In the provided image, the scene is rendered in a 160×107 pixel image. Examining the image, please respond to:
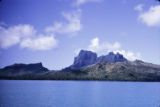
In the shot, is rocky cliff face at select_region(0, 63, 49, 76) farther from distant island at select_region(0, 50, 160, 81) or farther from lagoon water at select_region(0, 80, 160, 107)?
lagoon water at select_region(0, 80, 160, 107)

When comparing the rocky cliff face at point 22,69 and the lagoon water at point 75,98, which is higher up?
the rocky cliff face at point 22,69

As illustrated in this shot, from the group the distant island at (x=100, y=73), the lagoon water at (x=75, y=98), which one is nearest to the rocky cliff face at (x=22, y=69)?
the distant island at (x=100, y=73)

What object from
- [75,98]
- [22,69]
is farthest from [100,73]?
[75,98]

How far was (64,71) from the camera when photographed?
171125 millimetres

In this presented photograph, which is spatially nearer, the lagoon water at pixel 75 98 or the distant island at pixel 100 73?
the lagoon water at pixel 75 98

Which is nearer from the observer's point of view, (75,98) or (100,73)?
(75,98)

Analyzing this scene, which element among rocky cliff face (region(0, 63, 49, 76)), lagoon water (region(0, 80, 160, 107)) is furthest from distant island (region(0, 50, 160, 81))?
lagoon water (region(0, 80, 160, 107))

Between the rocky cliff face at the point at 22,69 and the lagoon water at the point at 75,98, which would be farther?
the rocky cliff face at the point at 22,69

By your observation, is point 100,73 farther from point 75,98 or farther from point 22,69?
point 75,98

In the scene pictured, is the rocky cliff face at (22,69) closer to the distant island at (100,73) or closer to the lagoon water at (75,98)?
the distant island at (100,73)

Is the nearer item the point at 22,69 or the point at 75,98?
the point at 75,98

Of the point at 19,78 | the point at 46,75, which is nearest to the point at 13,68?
the point at 19,78

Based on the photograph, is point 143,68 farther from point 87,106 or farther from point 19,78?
point 87,106

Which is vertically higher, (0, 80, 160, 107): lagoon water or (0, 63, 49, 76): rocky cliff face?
(0, 63, 49, 76): rocky cliff face
